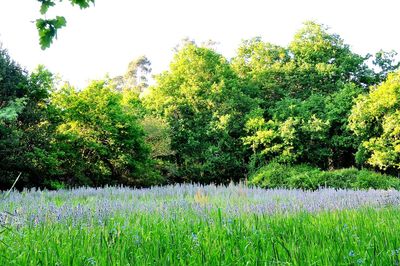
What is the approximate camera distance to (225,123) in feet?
65.8

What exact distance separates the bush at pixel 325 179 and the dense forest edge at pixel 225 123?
5 centimetres

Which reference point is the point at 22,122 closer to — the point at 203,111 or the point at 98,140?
the point at 98,140

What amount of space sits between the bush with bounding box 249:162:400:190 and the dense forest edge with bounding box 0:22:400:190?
5 centimetres

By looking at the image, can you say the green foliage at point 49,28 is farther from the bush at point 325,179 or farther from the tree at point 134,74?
the tree at point 134,74

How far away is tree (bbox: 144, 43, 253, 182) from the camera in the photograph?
66.4 feet

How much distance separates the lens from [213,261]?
80.4 inches

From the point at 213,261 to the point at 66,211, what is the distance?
315 cm

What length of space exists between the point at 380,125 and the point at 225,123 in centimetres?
706

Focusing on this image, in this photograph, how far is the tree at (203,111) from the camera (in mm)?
20234

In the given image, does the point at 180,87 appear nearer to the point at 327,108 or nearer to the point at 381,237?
the point at 327,108

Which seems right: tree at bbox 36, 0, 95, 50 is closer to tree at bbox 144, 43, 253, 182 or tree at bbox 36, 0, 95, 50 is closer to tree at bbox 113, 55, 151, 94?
tree at bbox 144, 43, 253, 182

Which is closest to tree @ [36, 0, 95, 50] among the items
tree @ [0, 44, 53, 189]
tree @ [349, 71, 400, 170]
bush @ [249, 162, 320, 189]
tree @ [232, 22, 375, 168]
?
tree @ [0, 44, 53, 189]

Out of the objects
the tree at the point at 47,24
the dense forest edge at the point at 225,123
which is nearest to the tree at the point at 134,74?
the dense forest edge at the point at 225,123

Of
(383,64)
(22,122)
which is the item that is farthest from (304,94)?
(22,122)
